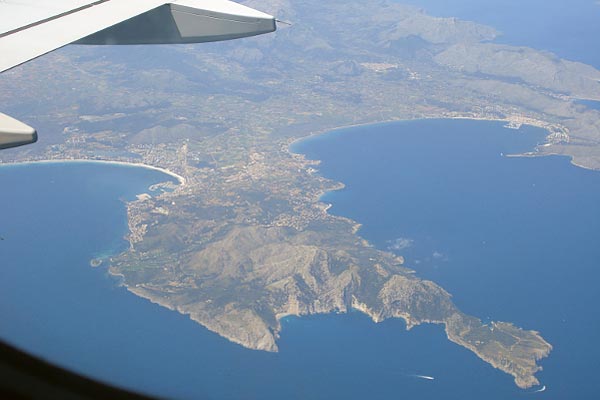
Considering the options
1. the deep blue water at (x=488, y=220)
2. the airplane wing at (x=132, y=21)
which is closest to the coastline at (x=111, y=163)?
the deep blue water at (x=488, y=220)

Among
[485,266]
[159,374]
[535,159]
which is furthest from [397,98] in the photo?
[159,374]

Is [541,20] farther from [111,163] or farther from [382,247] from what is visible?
[111,163]

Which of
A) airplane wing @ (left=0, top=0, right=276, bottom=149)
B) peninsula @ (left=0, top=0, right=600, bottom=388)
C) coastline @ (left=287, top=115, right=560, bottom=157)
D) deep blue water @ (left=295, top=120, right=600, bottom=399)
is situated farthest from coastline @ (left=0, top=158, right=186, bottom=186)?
airplane wing @ (left=0, top=0, right=276, bottom=149)

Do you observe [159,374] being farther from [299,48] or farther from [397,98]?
[299,48]

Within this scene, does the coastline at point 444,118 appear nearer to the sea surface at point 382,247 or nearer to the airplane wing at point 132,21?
the sea surface at point 382,247

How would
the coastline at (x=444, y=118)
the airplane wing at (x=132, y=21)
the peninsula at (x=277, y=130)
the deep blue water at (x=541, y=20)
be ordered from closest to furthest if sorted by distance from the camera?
the airplane wing at (x=132, y=21)
the peninsula at (x=277, y=130)
the coastline at (x=444, y=118)
the deep blue water at (x=541, y=20)

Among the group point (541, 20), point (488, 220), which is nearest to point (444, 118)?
point (488, 220)

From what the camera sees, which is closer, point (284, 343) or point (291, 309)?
point (284, 343)
